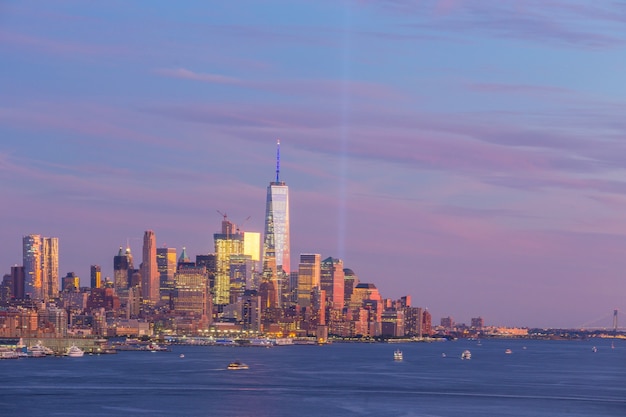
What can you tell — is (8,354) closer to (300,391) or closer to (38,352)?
(38,352)

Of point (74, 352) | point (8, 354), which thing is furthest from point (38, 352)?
point (8, 354)

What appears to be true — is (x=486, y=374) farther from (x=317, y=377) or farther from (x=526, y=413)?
(x=526, y=413)

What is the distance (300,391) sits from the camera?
108 metres

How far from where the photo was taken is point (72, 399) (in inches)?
3853

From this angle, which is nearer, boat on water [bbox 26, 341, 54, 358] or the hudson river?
the hudson river

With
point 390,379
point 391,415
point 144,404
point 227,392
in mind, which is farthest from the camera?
point 390,379

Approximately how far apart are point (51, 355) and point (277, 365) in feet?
161

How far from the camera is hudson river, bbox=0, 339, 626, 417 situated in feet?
295

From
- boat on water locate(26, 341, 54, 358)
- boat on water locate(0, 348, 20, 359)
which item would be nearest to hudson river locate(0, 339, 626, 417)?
boat on water locate(0, 348, 20, 359)

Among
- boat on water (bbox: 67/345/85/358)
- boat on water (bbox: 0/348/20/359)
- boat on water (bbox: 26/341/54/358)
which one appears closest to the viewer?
boat on water (bbox: 0/348/20/359)

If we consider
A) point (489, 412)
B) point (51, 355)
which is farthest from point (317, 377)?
point (51, 355)

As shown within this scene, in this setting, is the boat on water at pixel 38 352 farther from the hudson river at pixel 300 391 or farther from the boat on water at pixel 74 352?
the hudson river at pixel 300 391

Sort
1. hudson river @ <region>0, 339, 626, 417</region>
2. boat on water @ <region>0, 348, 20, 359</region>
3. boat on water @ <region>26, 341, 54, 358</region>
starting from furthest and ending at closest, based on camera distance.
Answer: boat on water @ <region>26, 341, 54, 358</region>
boat on water @ <region>0, 348, 20, 359</region>
hudson river @ <region>0, 339, 626, 417</region>

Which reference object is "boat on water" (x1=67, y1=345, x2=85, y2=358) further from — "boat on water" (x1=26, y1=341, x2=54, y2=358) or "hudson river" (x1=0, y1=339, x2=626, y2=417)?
"hudson river" (x1=0, y1=339, x2=626, y2=417)
